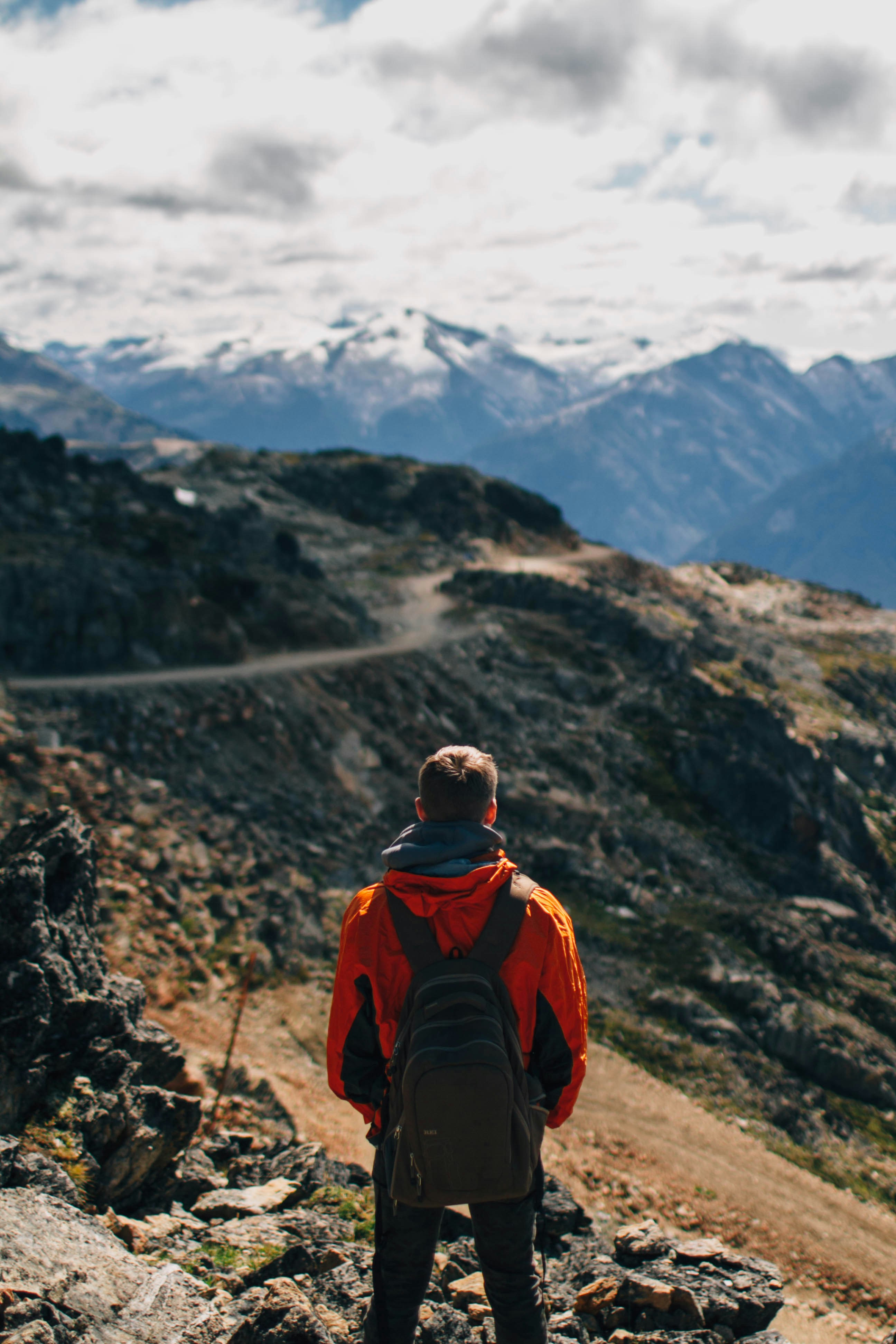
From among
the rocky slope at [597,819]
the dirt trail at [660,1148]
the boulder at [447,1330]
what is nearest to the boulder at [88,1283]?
the boulder at [447,1330]

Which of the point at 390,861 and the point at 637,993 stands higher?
the point at 390,861

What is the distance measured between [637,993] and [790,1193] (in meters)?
7.63

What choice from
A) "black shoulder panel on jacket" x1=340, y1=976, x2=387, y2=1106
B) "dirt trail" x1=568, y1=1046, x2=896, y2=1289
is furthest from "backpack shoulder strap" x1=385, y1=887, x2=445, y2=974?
"dirt trail" x1=568, y1=1046, x2=896, y2=1289

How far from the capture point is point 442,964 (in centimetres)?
419

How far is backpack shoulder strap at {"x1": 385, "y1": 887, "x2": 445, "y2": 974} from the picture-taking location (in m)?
4.25

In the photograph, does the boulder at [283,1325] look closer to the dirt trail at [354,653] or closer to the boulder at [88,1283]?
the boulder at [88,1283]

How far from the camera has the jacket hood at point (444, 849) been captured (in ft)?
14.2

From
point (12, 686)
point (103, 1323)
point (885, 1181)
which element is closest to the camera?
point (103, 1323)

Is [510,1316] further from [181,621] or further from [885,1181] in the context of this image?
[181,621]

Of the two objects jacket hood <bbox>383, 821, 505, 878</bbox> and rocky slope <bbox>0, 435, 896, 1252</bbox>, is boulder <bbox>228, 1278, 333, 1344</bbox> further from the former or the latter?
rocky slope <bbox>0, 435, 896, 1252</bbox>

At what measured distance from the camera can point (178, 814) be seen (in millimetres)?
23953

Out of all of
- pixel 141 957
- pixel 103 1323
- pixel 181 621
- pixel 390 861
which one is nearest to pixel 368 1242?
pixel 103 1323

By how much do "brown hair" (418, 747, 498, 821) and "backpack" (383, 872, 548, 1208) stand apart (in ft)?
1.72

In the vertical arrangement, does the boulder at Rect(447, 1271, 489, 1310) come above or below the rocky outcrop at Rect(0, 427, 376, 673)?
above
